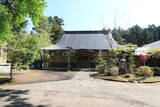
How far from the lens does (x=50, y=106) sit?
839 cm

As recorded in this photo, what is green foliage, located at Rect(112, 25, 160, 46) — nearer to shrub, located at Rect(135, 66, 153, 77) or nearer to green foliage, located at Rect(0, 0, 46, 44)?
shrub, located at Rect(135, 66, 153, 77)

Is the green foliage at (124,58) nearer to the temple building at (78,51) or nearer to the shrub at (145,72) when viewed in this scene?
the shrub at (145,72)

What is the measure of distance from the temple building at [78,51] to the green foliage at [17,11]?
19851mm

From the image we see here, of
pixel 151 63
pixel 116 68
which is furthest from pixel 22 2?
pixel 151 63

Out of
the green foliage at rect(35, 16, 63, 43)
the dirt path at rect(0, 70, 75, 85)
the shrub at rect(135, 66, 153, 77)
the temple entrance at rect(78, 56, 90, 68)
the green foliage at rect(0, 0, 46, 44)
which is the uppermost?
the green foliage at rect(35, 16, 63, 43)

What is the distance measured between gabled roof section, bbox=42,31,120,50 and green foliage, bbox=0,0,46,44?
72.0 ft

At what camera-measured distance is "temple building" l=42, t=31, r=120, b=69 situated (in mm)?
33219

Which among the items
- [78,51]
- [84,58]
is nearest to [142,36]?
[84,58]

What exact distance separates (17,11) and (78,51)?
71.4 ft

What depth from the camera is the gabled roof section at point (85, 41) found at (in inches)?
1345

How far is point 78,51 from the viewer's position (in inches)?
1313

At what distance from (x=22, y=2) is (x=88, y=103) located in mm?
6743

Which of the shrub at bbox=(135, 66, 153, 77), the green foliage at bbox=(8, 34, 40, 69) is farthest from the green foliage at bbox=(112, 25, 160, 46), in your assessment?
the green foliage at bbox=(8, 34, 40, 69)

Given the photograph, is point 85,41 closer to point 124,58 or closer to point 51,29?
point 124,58
